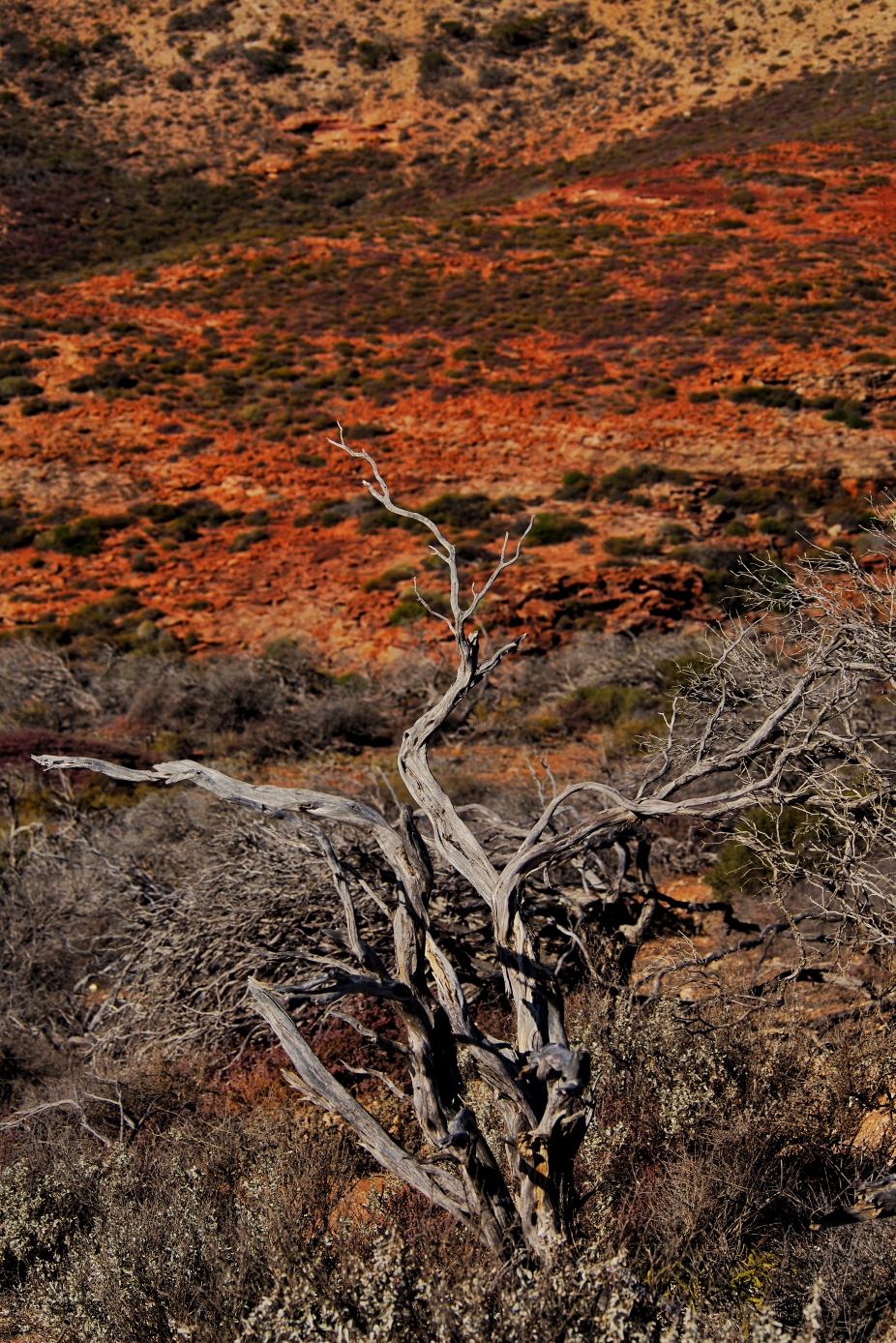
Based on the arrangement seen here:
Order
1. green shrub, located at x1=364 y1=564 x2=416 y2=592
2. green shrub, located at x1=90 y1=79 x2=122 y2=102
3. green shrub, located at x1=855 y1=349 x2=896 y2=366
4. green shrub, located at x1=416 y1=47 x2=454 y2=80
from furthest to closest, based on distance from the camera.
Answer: green shrub, located at x1=416 y1=47 x2=454 y2=80
green shrub, located at x1=90 y1=79 x2=122 y2=102
green shrub, located at x1=855 y1=349 x2=896 y2=366
green shrub, located at x1=364 y1=564 x2=416 y2=592

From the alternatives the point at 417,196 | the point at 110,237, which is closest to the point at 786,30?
the point at 417,196

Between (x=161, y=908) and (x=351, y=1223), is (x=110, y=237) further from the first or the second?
(x=351, y=1223)

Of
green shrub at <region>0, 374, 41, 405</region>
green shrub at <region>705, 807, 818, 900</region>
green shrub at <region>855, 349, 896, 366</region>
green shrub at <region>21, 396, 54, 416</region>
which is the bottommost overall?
green shrub at <region>855, 349, 896, 366</region>

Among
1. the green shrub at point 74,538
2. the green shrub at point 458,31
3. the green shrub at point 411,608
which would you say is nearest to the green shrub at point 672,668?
the green shrub at point 411,608

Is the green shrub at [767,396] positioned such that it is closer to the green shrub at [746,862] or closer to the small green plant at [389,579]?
the small green plant at [389,579]

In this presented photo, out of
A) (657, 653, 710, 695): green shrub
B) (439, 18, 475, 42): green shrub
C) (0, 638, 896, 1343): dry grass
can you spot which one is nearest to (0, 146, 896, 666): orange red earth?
(657, 653, 710, 695): green shrub

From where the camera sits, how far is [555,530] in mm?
16891

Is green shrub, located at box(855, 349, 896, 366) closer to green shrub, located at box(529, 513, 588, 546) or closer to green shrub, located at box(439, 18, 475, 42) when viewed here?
green shrub, located at box(529, 513, 588, 546)

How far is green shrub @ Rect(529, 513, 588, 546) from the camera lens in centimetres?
1680

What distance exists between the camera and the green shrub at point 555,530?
16.8 m

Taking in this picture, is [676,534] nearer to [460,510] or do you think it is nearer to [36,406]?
[460,510]

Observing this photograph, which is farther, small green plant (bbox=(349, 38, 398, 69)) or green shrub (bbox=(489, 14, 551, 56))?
green shrub (bbox=(489, 14, 551, 56))

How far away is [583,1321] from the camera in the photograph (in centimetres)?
252

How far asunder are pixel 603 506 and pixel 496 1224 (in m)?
16.2
